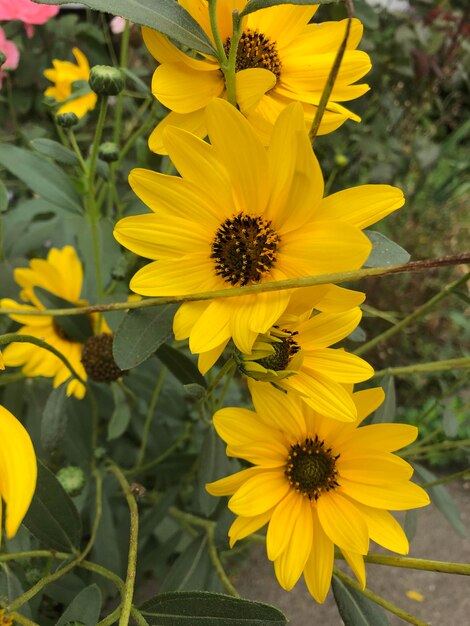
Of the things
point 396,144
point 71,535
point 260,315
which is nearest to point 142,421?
point 71,535

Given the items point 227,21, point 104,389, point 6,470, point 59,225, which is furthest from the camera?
point 59,225

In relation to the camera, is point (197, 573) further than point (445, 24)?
No

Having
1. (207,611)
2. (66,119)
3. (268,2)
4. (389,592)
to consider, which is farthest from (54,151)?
(389,592)

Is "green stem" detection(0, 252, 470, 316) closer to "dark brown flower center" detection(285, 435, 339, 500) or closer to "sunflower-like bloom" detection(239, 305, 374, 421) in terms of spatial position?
"sunflower-like bloom" detection(239, 305, 374, 421)

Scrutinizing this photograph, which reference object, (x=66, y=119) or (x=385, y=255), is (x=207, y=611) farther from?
(x=66, y=119)

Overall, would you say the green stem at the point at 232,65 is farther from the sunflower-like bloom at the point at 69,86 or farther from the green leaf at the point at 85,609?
the sunflower-like bloom at the point at 69,86

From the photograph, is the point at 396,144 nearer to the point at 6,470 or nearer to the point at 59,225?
the point at 59,225


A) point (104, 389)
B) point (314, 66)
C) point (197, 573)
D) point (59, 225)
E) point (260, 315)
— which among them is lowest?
point (197, 573)
